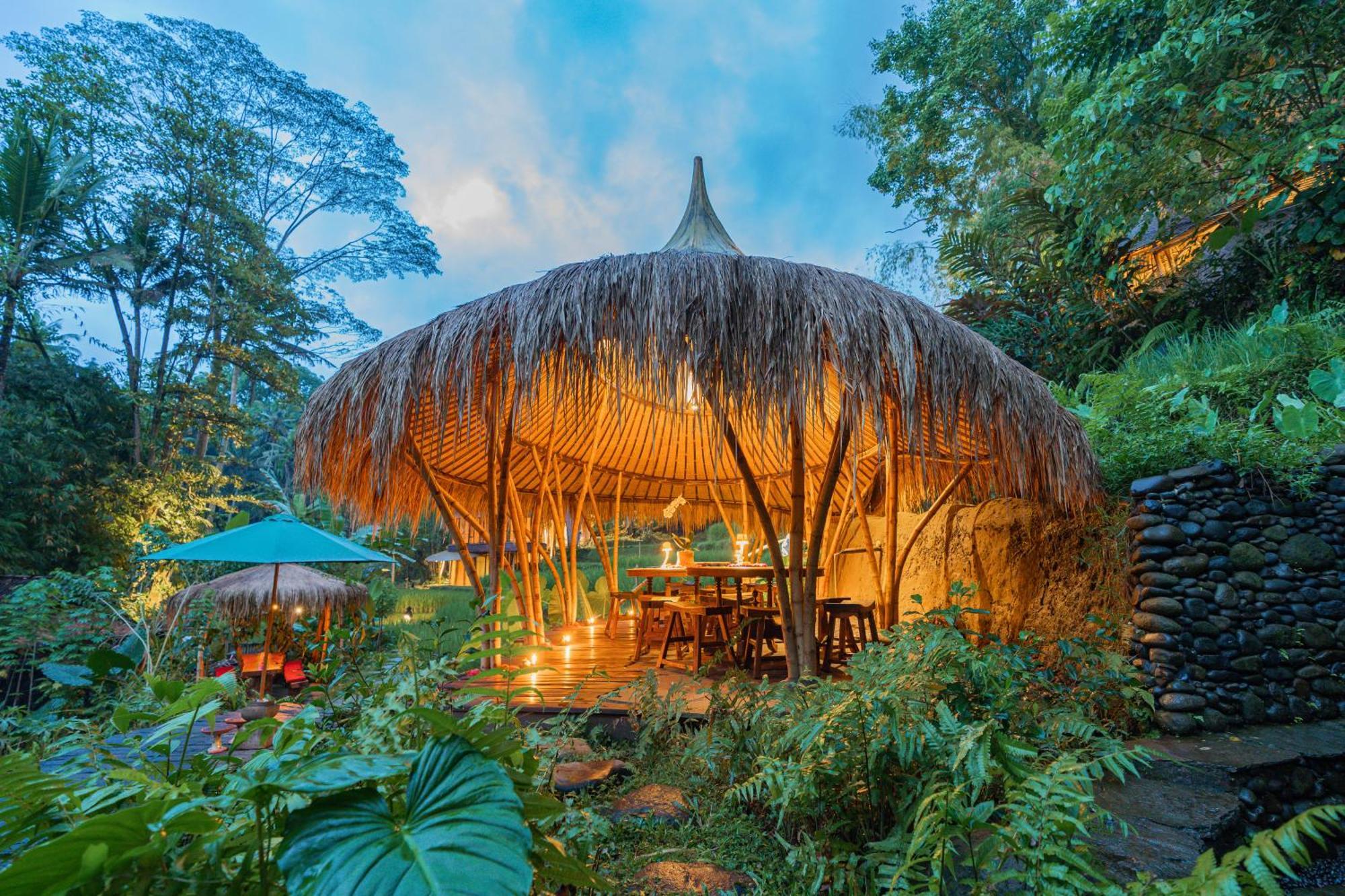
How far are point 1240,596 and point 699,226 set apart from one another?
474 centimetres

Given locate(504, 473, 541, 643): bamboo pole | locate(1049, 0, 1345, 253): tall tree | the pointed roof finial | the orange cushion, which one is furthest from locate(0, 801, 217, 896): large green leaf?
locate(1049, 0, 1345, 253): tall tree

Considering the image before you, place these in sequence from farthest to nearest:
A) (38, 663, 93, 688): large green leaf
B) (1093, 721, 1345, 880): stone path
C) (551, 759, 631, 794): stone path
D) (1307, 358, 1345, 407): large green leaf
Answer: (1307, 358, 1345, 407): large green leaf → (38, 663, 93, 688): large green leaf → (551, 759, 631, 794): stone path → (1093, 721, 1345, 880): stone path

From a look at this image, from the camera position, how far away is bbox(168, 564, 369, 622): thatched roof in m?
6.71

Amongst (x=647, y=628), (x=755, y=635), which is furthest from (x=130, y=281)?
(x=755, y=635)

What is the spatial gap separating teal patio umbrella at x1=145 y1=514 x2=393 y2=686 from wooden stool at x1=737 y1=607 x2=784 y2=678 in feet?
9.87

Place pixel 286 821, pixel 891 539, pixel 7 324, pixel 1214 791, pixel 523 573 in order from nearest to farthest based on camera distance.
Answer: pixel 286 821
pixel 1214 791
pixel 891 539
pixel 523 573
pixel 7 324

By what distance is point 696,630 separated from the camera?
4.56 m

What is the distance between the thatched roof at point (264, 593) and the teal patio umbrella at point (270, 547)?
5.32ft

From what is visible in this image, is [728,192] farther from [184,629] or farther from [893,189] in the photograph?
[184,629]

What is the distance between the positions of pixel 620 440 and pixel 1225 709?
5.61 metres

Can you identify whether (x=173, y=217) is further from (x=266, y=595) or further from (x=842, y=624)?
(x=842, y=624)

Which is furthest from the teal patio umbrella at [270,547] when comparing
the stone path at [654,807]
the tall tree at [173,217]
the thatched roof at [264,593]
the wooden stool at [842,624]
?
the tall tree at [173,217]

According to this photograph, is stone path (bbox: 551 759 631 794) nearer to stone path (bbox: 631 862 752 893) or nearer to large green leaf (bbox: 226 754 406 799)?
stone path (bbox: 631 862 752 893)

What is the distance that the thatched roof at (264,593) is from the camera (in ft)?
22.0
